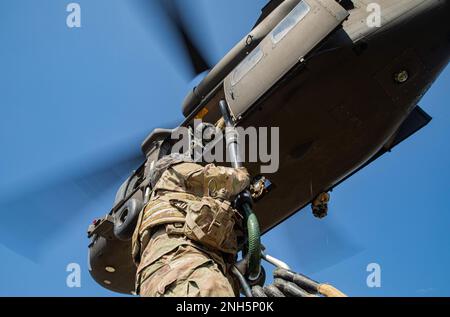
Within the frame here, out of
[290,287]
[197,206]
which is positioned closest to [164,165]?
[197,206]

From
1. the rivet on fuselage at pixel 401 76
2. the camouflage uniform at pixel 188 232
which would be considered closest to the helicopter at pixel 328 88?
the rivet on fuselage at pixel 401 76

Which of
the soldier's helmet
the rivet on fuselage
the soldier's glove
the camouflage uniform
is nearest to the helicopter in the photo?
the rivet on fuselage

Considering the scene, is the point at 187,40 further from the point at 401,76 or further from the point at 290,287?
the point at 290,287

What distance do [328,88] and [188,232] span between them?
309cm

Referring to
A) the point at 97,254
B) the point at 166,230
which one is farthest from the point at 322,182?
the point at 97,254

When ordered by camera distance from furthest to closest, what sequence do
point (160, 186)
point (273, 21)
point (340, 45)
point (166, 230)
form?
point (273, 21) → point (340, 45) → point (160, 186) → point (166, 230)

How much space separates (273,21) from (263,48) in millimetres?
1017

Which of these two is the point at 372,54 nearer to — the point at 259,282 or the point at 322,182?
the point at 322,182

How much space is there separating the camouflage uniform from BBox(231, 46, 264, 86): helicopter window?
212cm

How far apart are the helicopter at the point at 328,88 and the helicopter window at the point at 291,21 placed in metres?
0.02

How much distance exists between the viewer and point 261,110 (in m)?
6.95

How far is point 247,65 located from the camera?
7293mm

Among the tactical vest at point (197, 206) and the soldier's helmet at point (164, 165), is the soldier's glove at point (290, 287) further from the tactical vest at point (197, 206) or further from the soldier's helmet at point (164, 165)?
the soldier's helmet at point (164, 165)

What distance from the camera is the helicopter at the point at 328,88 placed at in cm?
657
